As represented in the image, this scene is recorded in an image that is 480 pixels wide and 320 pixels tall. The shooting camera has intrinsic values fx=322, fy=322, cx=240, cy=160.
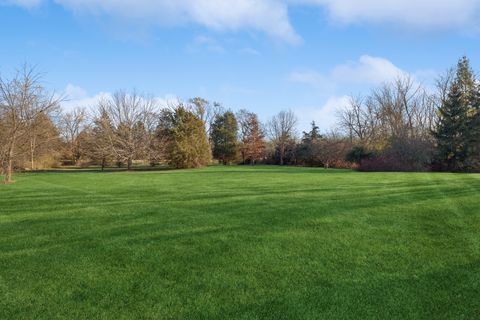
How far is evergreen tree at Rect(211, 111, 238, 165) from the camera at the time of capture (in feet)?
138

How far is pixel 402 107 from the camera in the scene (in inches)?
1458

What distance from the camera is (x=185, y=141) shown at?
3062cm

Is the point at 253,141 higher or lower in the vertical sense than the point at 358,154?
higher

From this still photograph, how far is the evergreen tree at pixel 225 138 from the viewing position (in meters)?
42.1

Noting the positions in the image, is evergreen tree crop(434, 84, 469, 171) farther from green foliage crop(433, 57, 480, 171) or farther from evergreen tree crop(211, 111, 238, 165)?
evergreen tree crop(211, 111, 238, 165)

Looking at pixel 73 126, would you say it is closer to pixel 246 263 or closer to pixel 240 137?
pixel 240 137

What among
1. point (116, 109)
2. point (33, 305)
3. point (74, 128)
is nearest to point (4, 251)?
point (33, 305)

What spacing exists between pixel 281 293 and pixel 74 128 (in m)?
50.3

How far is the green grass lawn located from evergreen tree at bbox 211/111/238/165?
115ft

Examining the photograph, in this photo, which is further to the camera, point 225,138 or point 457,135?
point 225,138

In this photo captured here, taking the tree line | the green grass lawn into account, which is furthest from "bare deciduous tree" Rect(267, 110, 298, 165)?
the green grass lawn

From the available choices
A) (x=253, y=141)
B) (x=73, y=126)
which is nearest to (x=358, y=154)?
(x=253, y=141)

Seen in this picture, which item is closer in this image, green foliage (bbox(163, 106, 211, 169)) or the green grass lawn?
the green grass lawn

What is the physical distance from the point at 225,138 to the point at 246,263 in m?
38.9
